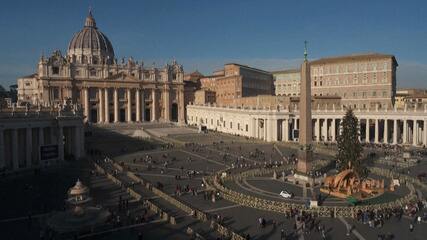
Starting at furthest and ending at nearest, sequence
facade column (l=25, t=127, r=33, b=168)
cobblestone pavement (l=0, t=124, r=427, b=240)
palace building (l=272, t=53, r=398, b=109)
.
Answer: palace building (l=272, t=53, r=398, b=109) < facade column (l=25, t=127, r=33, b=168) < cobblestone pavement (l=0, t=124, r=427, b=240)

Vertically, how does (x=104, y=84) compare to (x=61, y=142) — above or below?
above

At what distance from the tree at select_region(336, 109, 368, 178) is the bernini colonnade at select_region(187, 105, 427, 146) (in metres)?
26.4

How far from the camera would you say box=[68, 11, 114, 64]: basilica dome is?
96.7 meters

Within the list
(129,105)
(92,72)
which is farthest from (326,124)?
(92,72)

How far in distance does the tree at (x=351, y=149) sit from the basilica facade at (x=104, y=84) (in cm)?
5694

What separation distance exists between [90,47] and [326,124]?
200ft

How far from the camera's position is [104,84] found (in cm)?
8506

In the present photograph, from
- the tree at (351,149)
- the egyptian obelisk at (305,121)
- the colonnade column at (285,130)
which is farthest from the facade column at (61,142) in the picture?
the colonnade column at (285,130)

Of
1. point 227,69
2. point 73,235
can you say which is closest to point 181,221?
point 73,235

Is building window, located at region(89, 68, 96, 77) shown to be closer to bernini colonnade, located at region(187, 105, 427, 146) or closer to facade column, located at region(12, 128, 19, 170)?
bernini colonnade, located at region(187, 105, 427, 146)

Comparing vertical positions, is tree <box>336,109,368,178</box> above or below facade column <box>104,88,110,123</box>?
below

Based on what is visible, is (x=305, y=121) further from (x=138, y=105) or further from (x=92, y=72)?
(x=92, y=72)

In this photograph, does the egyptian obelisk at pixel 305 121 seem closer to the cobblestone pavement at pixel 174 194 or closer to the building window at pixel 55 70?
the cobblestone pavement at pixel 174 194

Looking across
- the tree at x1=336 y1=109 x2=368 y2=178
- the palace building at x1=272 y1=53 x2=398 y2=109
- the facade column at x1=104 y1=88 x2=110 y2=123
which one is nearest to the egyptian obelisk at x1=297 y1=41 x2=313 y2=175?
the tree at x1=336 y1=109 x2=368 y2=178
